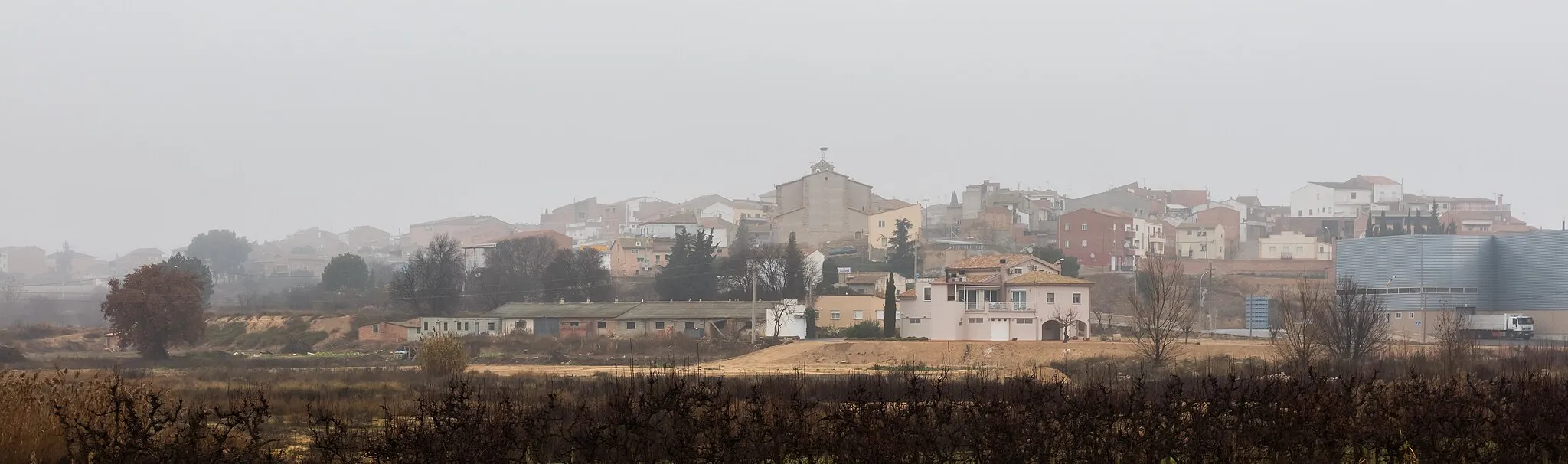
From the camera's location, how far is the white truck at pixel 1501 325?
61.2 meters

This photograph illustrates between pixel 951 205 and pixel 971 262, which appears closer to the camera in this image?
pixel 971 262

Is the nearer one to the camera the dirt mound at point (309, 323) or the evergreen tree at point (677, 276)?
the dirt mound at point (309, 323)

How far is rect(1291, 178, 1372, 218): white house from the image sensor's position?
451ft

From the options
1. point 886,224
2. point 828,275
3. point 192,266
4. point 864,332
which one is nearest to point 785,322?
point 864,332

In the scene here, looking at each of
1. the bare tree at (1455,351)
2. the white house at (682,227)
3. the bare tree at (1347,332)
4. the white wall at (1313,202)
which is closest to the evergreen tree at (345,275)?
the white house at (682,227)

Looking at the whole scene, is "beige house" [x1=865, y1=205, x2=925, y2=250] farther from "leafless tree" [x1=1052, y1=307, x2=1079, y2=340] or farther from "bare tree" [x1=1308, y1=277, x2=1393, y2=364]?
"bare tree" [x1=1308, y1=277, x2=1393, y2=364]

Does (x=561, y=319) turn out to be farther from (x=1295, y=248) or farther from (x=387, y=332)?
(x=1295, y=248)

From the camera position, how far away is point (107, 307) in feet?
195

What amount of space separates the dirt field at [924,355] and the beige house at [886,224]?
58110 mm

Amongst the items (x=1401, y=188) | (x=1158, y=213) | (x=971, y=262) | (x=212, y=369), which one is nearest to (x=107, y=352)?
(x=212, y=369)

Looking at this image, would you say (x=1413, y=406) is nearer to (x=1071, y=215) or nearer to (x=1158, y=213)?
(x=1071, y=215)

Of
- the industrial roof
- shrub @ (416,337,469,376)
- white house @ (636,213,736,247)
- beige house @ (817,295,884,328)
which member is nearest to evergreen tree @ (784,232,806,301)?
beige house @ (817,295,884,328)

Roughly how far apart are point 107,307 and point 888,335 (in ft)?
112

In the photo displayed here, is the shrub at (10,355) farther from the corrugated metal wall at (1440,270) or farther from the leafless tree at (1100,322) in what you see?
the corrugated metal wall at (1440,270)
